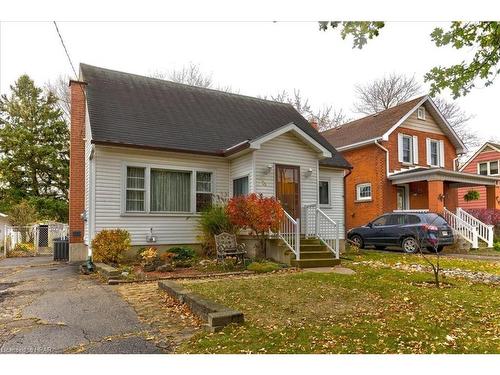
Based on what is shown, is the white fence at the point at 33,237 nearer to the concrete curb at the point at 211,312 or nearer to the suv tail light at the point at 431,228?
the concrete curb at the point at 211,312

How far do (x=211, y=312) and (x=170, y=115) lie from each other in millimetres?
A: 10071

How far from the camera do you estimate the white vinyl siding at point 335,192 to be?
14742mm

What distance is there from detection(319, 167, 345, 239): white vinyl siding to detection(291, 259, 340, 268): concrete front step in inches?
184

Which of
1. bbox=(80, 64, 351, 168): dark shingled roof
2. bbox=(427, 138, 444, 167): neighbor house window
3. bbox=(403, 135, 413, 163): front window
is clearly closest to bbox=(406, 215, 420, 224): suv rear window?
bbox=(80, 64, 351, 168): dark shingled roof

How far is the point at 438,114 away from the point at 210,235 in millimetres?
15048

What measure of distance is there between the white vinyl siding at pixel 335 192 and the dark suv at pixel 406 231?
50.9 inches

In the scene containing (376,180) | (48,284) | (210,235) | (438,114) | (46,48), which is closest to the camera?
(46,48)

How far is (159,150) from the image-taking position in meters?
11.4

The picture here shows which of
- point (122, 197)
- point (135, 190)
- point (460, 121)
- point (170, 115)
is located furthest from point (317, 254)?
point (460, 121)

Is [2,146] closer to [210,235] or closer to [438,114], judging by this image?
[210,235]

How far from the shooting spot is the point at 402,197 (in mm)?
19219

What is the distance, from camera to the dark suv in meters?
13.0

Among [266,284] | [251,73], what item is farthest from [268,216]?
[251,73]

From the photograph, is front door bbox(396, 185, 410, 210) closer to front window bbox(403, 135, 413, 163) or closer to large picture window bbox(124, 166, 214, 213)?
front window bbox(403, 135, 413, 163)
